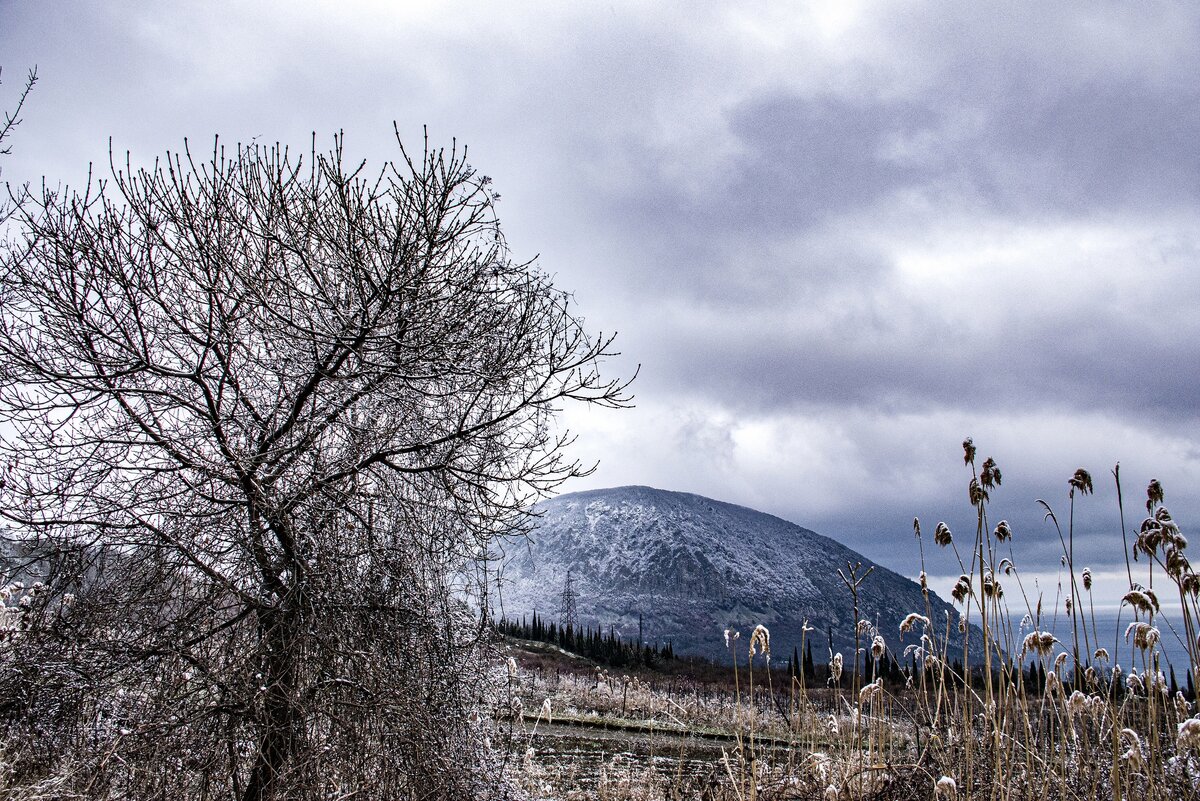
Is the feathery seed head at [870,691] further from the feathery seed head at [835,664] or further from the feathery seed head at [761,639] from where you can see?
the feathery seed head at [835,664]

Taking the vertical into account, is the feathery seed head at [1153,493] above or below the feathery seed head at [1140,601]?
above

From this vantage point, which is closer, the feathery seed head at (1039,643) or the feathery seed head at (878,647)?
the feathery seed head at (1039,643)

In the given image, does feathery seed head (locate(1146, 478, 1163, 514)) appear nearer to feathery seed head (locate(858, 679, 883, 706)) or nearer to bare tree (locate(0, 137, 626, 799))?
feathery seed head (locate(858, 679, 883, 706))

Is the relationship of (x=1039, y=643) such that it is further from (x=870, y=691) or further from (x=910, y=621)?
(x=870, y=691)

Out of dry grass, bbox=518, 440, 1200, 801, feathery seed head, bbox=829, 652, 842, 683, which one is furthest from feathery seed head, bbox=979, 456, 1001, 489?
feathery seed head, bbox=829, 652, 842, 683

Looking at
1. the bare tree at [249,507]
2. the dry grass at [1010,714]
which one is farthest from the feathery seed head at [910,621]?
the bare tree at [249,507]

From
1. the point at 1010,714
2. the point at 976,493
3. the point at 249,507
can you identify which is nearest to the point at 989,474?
the point at 976,493

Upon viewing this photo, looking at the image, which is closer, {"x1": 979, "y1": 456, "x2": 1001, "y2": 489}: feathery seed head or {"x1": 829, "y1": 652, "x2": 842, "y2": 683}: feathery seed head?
{"x1": 979, "y1": 456, "x2": 1001, "y2": 489}: feathery seed head

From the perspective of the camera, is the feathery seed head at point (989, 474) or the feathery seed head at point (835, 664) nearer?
the feathery seed head at point (989, 474)

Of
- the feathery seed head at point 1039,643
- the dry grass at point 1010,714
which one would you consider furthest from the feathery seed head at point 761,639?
the feathery seed head at point 1039,643

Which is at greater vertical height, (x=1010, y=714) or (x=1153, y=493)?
(x=1153, y=493)

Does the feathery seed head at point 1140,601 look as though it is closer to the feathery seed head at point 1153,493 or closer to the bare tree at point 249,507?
the feathery seed head at point 1153,493

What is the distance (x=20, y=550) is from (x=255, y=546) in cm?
217

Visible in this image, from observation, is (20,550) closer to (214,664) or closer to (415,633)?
(214,664)
